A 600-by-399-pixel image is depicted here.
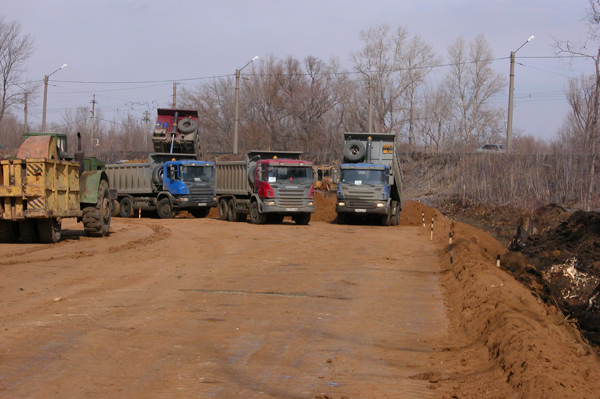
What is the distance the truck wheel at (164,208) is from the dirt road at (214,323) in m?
14.9

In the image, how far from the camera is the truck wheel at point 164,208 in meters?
32.8

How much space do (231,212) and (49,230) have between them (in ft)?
44.8

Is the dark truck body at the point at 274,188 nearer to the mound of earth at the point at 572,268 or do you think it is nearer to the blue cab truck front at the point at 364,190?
the blue cab truck front at the point at 364,190

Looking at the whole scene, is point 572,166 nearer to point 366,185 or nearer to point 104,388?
point 366,185

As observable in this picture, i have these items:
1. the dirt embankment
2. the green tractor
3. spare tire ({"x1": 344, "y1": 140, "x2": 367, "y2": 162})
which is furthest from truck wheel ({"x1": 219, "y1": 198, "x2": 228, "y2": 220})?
the dirt embankment

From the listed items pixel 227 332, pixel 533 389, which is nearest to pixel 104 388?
pixel 227 332

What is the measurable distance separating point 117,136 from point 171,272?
312ft

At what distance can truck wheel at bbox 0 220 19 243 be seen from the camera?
18258mm

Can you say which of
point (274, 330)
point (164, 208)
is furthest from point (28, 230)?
point (164, 208)

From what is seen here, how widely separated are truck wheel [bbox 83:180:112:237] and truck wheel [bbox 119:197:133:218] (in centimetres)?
1392

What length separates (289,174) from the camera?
27969 mm

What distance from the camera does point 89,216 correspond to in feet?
65.3

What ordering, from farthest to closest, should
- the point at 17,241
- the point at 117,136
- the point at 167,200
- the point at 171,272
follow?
the point at 117,136
the point at 167,200
the point at 17,241
the point at 171,272

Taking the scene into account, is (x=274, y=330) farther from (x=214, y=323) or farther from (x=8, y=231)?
(x=8, y=231)
